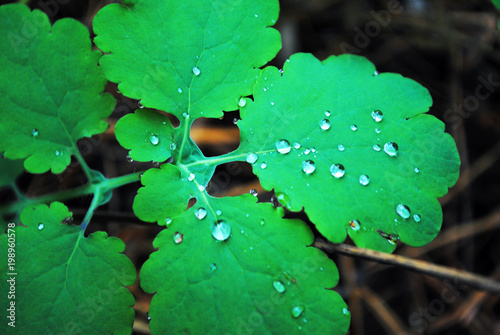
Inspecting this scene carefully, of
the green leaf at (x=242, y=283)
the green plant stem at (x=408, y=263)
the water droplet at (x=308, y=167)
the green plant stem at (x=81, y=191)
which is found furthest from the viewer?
the green plant stem at (x=408, y=263)

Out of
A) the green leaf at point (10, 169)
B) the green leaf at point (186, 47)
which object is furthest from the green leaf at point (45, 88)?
the green leaf at point (10, 169)

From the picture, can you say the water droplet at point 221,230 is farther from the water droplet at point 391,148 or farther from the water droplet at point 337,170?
the water droplet at point 391,148

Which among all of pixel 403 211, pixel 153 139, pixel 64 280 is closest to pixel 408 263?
pixel 403 211

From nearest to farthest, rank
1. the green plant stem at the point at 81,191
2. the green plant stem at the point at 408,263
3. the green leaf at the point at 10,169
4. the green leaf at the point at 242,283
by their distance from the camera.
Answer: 1. the green leaf at the point at 242,283
2. the green plant stem at the point at 81,191
3. the green plant stem at the point at 408,263
4. the green leaf at the point at 10,169

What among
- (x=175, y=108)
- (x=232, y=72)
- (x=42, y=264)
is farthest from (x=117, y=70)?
(x=42, y=264)

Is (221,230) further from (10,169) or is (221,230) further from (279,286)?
(10,169)

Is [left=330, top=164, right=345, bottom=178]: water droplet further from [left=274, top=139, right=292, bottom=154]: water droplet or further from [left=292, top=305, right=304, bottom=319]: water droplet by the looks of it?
[left=292, top=305, right=304, bottom=319]: water droplet
